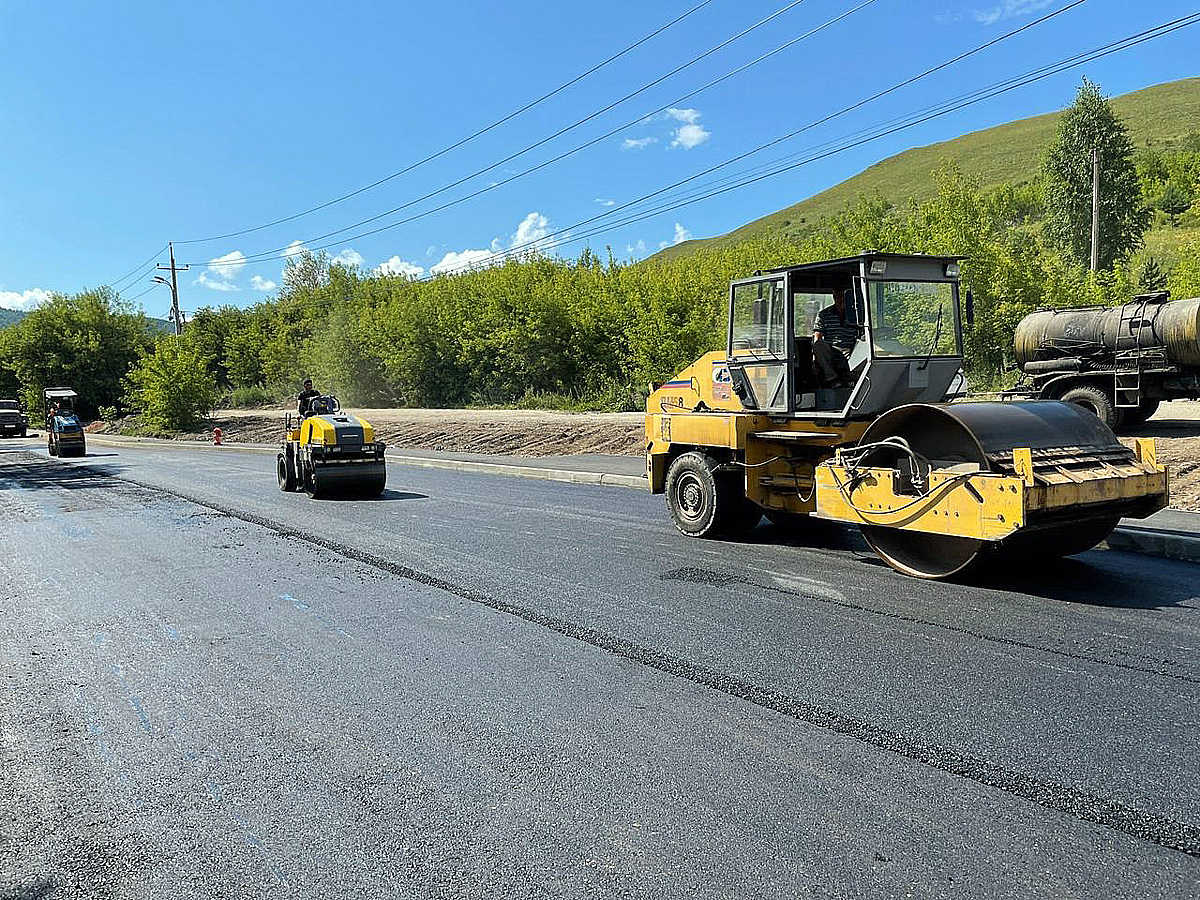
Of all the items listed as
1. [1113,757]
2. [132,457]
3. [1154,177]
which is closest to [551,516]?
[1113,757]

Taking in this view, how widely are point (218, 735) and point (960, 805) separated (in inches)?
134

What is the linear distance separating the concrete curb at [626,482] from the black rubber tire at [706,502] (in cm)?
344

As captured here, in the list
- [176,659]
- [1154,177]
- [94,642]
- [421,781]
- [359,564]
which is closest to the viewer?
[421,781]

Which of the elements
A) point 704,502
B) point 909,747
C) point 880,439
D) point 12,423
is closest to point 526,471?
point 704,502

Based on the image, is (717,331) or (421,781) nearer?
(421,781)

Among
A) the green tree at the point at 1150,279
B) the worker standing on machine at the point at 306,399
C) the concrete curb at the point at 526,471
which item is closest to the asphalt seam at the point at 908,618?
the concrete curb at the point at 526,471

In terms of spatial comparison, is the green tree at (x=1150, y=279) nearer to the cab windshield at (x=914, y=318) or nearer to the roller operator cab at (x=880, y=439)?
the cab windshield at (x=914, y=318)

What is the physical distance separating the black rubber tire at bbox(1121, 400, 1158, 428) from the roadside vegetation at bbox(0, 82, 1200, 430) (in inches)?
159

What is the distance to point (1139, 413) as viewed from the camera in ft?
51.8

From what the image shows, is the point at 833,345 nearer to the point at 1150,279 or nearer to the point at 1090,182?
the point at 1150,279

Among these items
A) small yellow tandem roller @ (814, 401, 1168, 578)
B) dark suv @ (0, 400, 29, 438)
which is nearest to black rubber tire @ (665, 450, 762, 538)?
small yellow tandem roller @ (814, 401, 1168, 578)

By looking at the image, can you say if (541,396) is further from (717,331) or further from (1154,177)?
(1154,177)

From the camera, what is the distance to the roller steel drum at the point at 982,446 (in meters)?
6.81

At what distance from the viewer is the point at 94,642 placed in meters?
5.94
